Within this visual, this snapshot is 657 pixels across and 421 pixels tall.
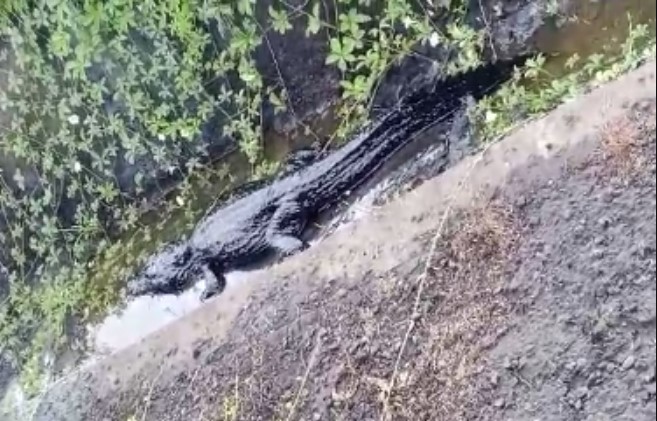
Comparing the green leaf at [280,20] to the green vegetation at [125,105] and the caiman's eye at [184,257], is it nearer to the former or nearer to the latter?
the green vegetation at [125,105]

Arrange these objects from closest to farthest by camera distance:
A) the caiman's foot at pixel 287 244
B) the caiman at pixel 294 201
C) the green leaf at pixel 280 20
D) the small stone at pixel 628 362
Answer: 1. the small stone at pixel 628 362
2. the caiman at pixel 294 201
3. the green leaf at pixel 280 20
4. the caiman's foot at pixel 287 244

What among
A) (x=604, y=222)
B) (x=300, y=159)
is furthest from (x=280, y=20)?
(x=604, y=222)

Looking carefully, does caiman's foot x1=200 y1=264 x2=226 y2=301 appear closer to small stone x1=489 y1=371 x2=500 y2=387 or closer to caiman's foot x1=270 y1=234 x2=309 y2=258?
caiman's foot x1=270 y1=234 x2=309 y2=258

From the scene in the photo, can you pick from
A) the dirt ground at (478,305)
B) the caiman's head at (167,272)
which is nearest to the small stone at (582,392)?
the dirt ground at (478,305)

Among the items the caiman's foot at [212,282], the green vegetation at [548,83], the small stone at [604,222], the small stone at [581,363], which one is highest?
the green vegetation at [548,83]

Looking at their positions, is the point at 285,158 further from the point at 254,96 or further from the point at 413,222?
the point at 413,222

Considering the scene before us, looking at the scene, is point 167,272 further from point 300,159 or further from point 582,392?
point 582,392

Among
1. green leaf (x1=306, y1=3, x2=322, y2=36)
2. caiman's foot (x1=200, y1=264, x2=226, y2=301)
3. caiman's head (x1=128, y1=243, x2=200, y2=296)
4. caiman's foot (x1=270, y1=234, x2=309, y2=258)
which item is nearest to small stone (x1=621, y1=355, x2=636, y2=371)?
caiman's foot (x1=270, y1=234, x2=309, y2=258)

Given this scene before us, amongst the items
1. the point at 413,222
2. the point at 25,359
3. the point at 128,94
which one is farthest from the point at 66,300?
the point at 413,222
